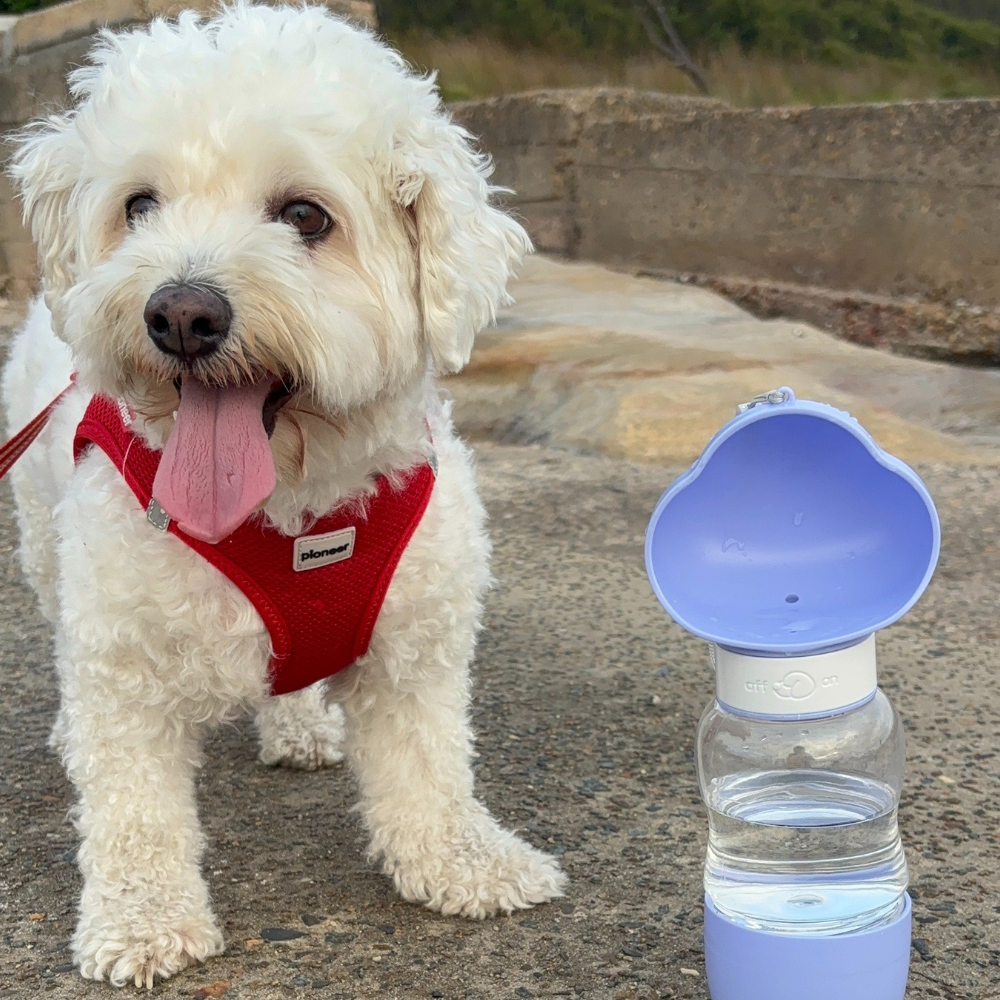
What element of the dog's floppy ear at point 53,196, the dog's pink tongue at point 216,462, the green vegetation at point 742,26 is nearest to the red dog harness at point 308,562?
the dog's pink tongue at point 216,462

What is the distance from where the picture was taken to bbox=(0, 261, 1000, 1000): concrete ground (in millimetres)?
2654

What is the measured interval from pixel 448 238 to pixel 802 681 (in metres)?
1.07

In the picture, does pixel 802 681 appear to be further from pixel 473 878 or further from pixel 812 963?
pixel 473 878

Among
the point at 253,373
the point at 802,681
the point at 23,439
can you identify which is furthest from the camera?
the point at 23,439

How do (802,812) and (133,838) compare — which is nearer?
(802,812)

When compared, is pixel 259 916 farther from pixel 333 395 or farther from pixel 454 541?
pixel 333 395

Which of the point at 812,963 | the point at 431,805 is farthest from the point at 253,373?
the point at 812,963

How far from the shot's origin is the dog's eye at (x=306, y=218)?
2.46 metres

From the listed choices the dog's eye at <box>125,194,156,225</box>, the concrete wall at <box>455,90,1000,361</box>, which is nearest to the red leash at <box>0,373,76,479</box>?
the dog's eye at <box>125,194,156,225</box>

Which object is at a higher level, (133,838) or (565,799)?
(133,838)

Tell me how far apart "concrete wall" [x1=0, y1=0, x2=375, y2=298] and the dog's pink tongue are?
8.33 metres

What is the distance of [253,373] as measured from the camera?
2.35 metres

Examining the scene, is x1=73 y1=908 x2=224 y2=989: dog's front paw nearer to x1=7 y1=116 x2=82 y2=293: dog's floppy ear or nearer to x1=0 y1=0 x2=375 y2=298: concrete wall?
x1=7 y1=116 x2=82 y2=293: dog's floppy ear

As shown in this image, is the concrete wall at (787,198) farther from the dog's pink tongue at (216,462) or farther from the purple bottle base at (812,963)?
the dog's pink tongue at (216,462)
